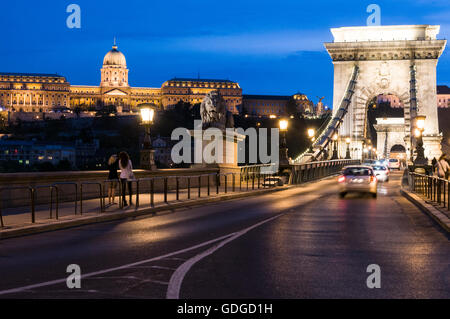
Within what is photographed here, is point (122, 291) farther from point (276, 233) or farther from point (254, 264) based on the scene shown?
point (276, 233)

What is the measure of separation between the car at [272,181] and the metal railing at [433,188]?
671cm

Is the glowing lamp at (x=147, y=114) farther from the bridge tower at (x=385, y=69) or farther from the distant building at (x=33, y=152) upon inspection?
the distant building at (x=33, y=152)

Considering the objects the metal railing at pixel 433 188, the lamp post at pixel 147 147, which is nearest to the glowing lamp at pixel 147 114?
the lamp post at pixel 147 147

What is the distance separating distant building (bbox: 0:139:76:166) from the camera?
182 meters

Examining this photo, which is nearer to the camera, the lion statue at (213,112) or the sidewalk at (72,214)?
the sidewalk at (72,214)

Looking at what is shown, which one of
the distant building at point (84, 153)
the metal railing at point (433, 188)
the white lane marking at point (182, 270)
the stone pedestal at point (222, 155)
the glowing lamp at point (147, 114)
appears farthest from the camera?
the distant building at point (84, 153)

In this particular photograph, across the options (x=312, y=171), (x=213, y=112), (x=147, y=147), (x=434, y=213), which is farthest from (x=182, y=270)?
(x=312, y=171)

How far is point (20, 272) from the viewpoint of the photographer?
29.8 ft

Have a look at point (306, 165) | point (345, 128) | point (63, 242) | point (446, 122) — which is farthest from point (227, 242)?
point (446, 122)

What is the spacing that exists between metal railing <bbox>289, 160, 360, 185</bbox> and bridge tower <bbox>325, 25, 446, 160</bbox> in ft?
77.2

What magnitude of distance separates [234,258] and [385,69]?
255 feet

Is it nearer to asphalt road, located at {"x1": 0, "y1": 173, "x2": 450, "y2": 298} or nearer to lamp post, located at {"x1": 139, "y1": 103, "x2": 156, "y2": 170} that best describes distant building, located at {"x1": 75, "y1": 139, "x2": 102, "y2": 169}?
lamp post, located at {"x1": 139, "y1": 103, "x2": 156, "y2": 170}

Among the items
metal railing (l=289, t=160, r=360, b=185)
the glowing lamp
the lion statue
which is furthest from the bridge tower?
the glowing lamp

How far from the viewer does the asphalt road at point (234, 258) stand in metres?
7.86
